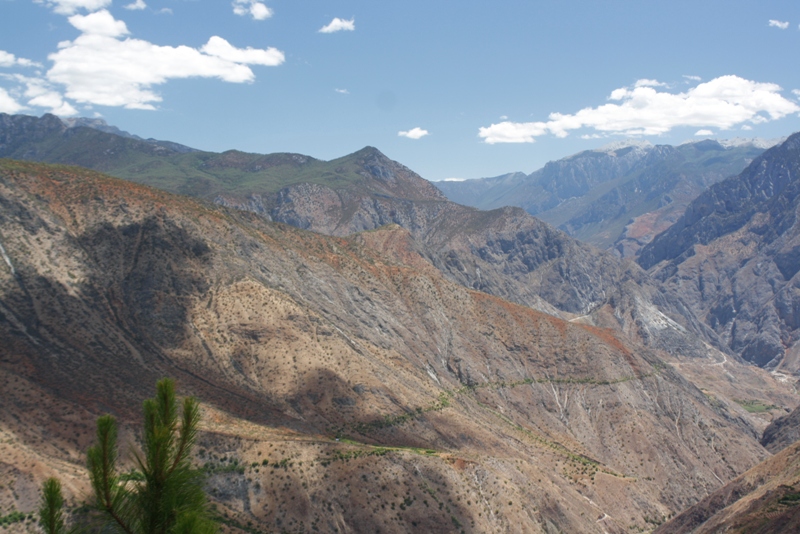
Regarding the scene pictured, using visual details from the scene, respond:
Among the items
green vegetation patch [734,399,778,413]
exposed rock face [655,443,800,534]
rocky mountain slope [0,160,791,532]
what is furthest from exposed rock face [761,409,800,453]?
exposed rock face [655,443,800,534]

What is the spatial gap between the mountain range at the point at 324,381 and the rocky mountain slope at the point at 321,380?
288 mm

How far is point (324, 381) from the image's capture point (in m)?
77.3

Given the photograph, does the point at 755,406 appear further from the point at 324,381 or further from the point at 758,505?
the point at 324,381

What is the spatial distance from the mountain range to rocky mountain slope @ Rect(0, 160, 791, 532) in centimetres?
29

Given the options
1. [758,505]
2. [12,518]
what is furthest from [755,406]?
[12,518]

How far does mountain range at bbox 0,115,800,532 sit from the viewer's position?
57.5 m

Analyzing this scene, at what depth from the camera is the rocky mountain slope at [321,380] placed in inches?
2263

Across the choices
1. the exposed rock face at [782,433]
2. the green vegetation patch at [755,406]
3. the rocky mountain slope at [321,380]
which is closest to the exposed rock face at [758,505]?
the rocky mountain slope at [321,380]

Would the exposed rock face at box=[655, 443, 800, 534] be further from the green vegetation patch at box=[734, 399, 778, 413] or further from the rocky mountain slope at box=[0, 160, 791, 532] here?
the green vegetation patch at box=[734, 399, 778, 413]

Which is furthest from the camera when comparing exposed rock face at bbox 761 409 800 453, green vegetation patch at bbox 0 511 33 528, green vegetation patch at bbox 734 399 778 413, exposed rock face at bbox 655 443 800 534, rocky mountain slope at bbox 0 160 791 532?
green vegetation patch at bbox 734 399 778 413

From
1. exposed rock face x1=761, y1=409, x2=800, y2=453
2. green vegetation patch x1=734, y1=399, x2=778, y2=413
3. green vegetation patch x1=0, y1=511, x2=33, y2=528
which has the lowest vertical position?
green vegetation patch x1=734, y1=399, x2=778, y2=413

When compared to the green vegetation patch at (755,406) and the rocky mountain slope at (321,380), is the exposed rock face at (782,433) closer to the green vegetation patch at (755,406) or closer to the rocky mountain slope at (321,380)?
the rocky mountain slope at (321,380)

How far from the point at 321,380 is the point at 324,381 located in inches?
16.2

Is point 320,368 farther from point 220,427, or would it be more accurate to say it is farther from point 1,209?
point 1,209
